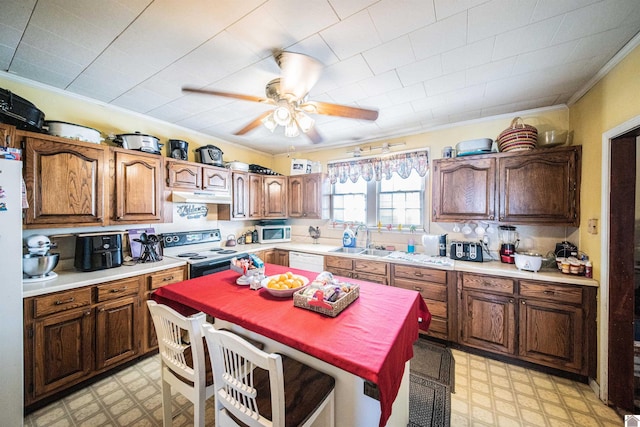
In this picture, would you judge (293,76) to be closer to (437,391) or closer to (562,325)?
(437,391)

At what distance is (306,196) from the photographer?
385cm

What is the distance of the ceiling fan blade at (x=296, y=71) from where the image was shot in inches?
59.8

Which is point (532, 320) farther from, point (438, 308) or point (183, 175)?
point (183, 175)

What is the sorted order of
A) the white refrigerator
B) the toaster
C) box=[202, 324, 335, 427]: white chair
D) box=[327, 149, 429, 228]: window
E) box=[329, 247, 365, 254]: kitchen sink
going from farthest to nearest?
1. box=[329, 247, 365, 254]: kitchen sink
2. box=[327, 149, 429, 228]: window
3. the toaster
4. the white refrigerator
5. box=[202, 324, 335, 427]: white chair

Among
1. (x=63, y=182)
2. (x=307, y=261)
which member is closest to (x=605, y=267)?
(x=307, y=261)

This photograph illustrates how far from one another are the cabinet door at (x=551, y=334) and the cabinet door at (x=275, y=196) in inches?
129

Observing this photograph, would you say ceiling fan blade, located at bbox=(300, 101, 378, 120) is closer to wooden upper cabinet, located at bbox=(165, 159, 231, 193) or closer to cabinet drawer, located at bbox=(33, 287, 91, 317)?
wooden upper cabinet, located at bbox=(165, 159, 231, 193)

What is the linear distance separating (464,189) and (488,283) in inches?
40.2

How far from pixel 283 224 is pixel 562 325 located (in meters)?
3.64

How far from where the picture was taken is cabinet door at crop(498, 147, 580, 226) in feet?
7.00

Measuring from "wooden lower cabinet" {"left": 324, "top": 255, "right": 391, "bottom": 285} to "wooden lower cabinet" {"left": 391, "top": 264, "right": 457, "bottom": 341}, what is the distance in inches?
11.3

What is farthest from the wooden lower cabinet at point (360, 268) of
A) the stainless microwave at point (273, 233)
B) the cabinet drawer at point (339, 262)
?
the stainless microwave at point (273, 233)

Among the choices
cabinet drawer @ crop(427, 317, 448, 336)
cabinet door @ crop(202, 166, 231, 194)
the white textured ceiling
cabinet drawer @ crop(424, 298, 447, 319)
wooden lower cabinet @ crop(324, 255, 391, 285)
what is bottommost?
cabinet drawer @ crop(427, 317, 448, 336)

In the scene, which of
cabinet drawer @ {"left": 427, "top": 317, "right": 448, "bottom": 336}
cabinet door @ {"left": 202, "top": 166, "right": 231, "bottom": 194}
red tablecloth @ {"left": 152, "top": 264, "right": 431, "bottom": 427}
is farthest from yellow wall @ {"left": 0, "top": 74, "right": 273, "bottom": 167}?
cabinet drawer @ {"left": 427, "top": 317, "right": 448, "bottom": 336}
